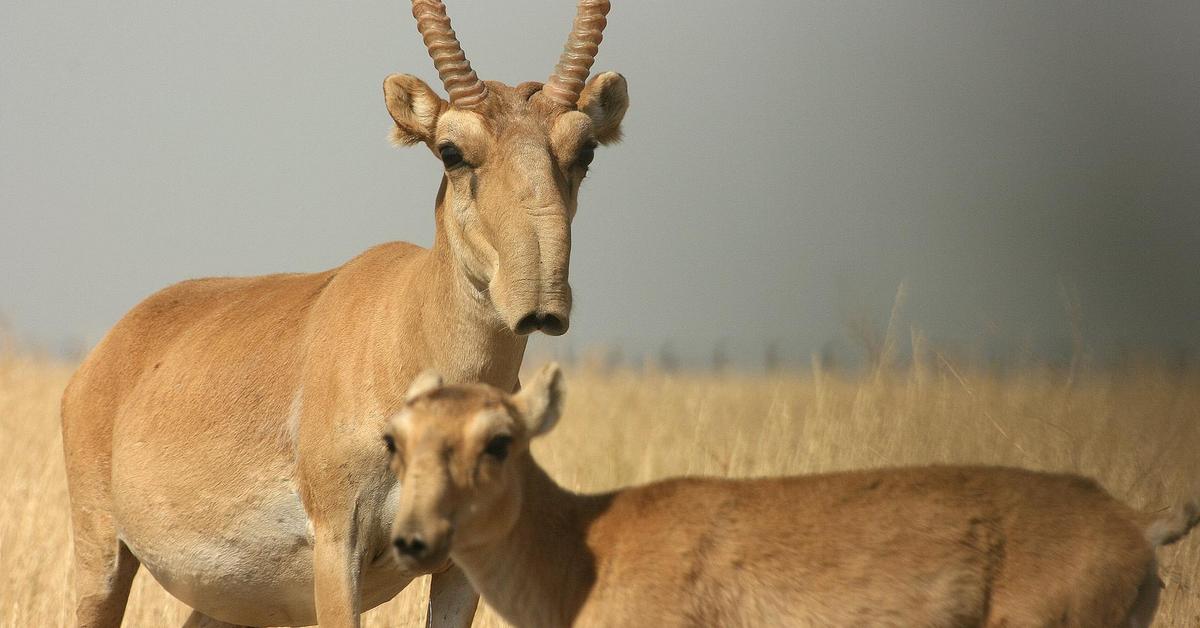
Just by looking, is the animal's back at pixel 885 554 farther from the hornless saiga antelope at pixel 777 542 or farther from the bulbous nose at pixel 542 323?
the bulbous nose at pixel 542 323

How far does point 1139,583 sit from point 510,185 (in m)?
3.23

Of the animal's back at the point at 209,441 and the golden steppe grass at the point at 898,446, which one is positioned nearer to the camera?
the animal's back at the point at 209,441

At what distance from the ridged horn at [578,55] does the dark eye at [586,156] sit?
25cm

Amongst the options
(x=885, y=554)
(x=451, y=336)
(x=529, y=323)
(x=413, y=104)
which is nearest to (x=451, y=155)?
(x=413, y=104)

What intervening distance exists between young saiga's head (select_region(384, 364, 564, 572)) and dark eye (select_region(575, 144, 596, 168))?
5.33ft

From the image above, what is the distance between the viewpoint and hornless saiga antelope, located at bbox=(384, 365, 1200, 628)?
543 centimetres

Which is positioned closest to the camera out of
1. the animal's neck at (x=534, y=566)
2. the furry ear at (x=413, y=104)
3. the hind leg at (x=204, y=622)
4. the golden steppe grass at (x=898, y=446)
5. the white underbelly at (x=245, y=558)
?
the animal's neck at (x=534, y=566)

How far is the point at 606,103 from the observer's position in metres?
7.46

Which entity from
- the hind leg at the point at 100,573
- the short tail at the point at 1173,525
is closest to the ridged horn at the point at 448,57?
the short tail at the point at 1173,525

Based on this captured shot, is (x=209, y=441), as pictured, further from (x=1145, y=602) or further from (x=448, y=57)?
(x=1145, y=602)

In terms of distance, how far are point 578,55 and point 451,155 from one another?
0.87 metres

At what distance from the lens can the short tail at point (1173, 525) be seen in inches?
219

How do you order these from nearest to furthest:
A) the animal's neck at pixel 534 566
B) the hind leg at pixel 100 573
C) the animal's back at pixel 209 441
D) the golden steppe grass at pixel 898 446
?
the animal's neck at pixel 534 566
the animal's back at pixel 209 441
the hind leg at pixel 100 573
the golden steppe grass at pixel 898 446

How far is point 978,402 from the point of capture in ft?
33.6
